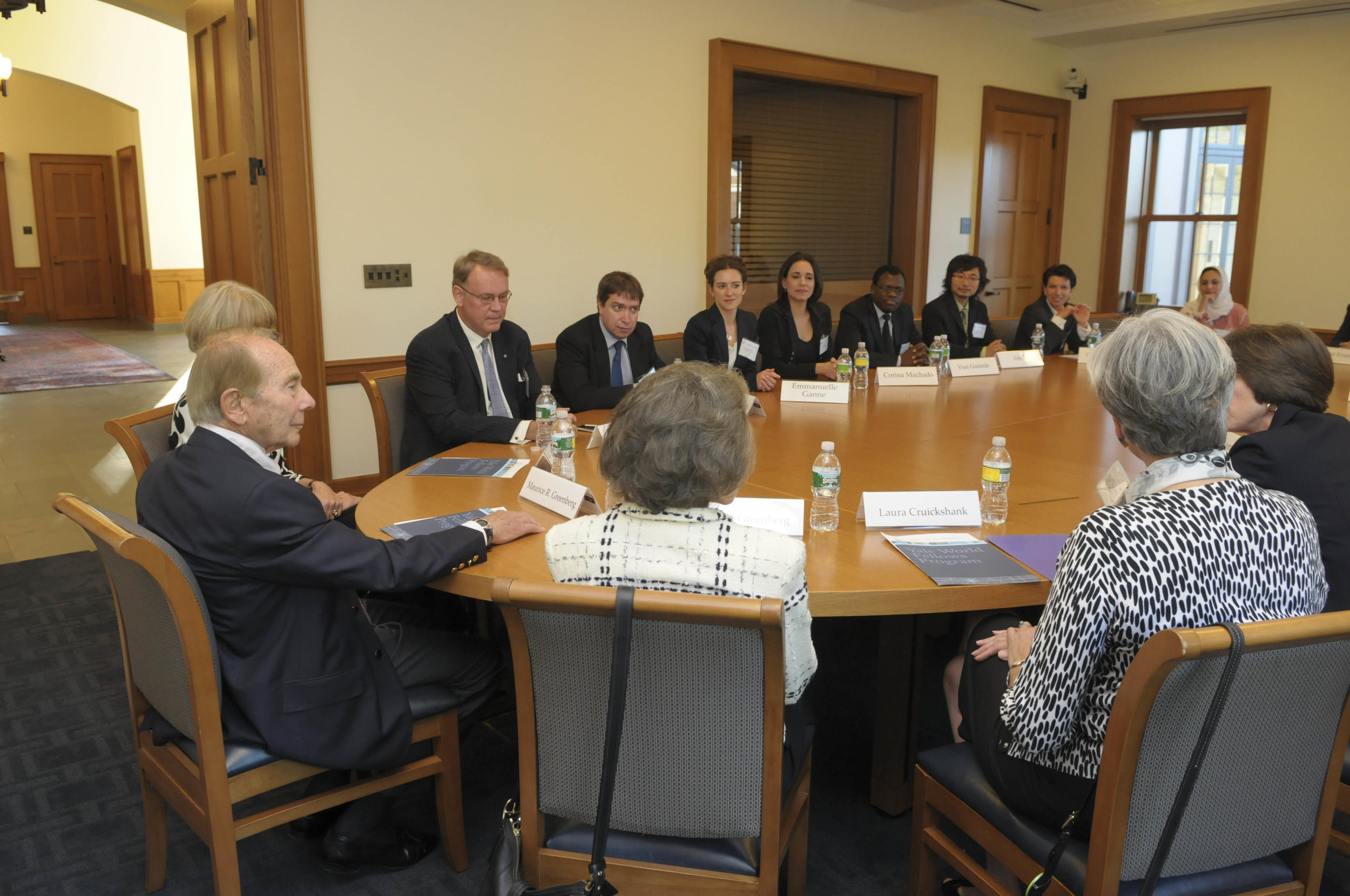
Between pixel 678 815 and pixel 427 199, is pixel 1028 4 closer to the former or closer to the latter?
pixel 427 199

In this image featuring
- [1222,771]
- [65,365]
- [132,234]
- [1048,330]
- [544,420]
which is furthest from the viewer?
[132,234]

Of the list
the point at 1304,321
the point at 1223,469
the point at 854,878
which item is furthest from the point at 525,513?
the point at 1304,321

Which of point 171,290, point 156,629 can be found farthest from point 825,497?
point 171,290

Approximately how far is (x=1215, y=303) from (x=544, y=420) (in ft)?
17.6

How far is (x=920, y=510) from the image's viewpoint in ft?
7.15

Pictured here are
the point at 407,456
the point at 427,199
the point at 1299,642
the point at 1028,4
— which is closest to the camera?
the point at 1299,642

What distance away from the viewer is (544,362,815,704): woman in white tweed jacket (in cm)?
139

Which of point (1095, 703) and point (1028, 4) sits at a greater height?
point (1028, 4)

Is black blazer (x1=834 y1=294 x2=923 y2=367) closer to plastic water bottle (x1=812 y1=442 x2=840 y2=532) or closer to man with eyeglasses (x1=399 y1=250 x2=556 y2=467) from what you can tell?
man with eyeglasses (x1=399 y1=250 x2=556 y2=467)

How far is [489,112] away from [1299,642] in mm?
4629

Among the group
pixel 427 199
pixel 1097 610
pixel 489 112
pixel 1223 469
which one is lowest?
pixel 1097 610

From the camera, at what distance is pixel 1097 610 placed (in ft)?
4.33

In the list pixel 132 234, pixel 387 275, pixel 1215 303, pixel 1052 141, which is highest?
pixel 1052 141

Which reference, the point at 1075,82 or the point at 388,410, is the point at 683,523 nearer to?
the point at 388,410
